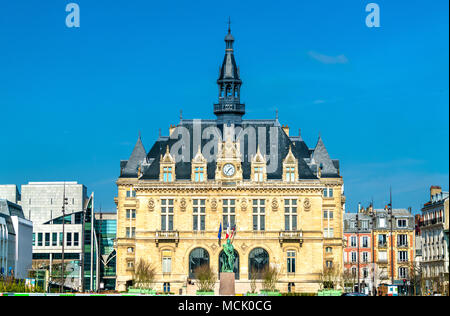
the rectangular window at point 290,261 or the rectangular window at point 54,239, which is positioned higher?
the rectangular window at point 54,239

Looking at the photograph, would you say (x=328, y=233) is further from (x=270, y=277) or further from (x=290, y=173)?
(x=270, y=277)

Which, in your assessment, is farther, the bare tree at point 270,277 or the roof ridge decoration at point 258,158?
the roof ridge decoration at point 258,158

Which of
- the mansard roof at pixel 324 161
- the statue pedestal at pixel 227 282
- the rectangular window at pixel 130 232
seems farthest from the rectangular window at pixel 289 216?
the statue pedestal at pixel 227 282

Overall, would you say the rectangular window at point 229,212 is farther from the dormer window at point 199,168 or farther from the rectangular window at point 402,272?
the rectangular window at point 402,272

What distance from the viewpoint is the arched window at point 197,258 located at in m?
98.2

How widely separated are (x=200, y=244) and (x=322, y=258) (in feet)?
41.7

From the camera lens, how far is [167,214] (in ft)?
324

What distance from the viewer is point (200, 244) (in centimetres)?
9819

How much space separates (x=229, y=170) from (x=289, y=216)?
26.3ft

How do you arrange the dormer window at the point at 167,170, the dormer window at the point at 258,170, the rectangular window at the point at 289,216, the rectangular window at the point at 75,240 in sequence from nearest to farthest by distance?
1. the rectangular window at the point at 289,216
2. the dormer window at the point at 258,170
3. the dormer window at the point at 167,170
4. the rectangular window at the point at 75,240

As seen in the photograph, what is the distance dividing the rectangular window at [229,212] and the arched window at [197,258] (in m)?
3.57

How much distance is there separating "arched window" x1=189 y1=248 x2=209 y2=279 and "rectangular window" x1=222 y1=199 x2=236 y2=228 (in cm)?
357
